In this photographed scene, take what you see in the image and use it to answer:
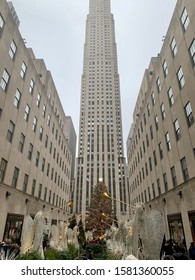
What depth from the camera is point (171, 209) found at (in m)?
21.7

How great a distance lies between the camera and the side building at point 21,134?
63.0 ft

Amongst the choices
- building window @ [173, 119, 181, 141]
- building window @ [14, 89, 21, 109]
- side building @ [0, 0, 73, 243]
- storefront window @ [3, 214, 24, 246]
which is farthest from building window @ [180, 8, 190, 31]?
storefront window @ [3, 214, 24, 246]

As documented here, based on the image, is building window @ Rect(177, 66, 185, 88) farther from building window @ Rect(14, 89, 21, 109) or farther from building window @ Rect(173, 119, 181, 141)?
building window @ Rect(14, 89, 21, 109)

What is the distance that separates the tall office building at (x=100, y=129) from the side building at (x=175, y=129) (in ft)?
212

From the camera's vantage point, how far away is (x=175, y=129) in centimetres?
2119

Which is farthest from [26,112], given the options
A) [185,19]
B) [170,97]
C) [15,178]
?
[185,19]

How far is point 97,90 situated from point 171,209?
Answer: 4086 inches

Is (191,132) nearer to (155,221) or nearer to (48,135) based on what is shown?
(155,221)

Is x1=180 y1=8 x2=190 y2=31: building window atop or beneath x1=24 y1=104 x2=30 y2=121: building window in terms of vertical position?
atop

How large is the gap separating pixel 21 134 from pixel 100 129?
278ft

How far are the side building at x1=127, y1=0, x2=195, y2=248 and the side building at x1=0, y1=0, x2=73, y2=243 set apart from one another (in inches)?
479

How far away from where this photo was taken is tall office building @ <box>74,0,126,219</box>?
323 feet

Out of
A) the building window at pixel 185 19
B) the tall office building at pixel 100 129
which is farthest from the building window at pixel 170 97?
the tall office building at pixel 100 129

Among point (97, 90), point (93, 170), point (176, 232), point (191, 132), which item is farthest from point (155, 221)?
point (97, 90)
